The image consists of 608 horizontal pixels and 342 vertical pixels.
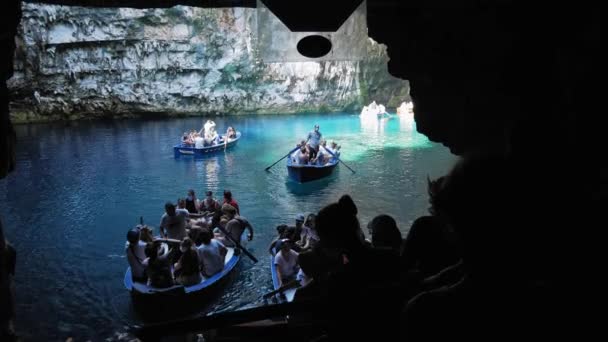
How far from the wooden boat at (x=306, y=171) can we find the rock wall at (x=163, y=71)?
56.6 feet

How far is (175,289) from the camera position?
5828 millimetres

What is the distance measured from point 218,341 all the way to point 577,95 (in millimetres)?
2311

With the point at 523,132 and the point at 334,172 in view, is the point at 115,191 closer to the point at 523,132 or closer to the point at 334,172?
the point at 334,172

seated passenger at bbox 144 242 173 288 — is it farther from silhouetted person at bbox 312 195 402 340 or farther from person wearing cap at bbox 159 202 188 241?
silhouetted person at bbox 312 195 402 340

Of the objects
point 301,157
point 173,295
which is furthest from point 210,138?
point 173,295

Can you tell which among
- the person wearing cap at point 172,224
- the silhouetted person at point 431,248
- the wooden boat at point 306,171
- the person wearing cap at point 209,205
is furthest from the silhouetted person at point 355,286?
the wooden boat at point 306,171

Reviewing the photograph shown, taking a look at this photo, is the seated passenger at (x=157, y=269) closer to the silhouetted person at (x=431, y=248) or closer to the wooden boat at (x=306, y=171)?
the silhouetted person at (x=431, y=248)

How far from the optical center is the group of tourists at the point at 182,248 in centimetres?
588

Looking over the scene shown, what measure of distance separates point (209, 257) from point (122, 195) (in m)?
8.15

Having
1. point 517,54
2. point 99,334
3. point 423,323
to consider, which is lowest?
point 99,334

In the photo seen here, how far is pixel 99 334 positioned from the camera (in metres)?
6.06

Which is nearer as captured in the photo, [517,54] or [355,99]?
[517,54]

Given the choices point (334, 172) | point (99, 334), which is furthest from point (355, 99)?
point (99, 334)

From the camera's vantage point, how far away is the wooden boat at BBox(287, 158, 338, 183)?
45.5 feet
